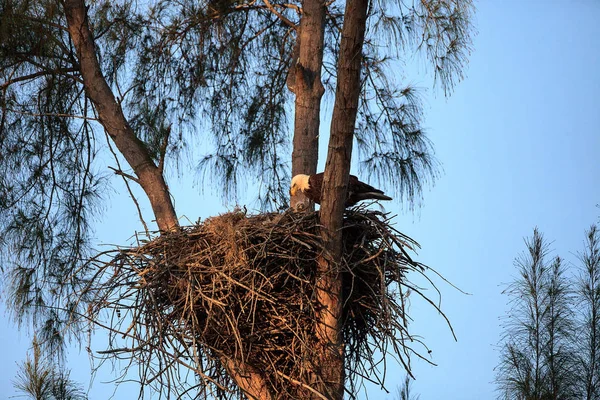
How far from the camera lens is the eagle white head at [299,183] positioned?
435 cm

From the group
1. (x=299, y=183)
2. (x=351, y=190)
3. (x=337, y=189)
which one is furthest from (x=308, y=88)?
(x=337, y=189)

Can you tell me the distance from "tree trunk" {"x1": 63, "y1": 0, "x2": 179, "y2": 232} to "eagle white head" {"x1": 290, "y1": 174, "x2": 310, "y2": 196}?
2.64 ft

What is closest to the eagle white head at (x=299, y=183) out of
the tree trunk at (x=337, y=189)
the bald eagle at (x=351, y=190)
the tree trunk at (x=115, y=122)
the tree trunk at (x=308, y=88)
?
the bald eagle at (x=351, y=190)

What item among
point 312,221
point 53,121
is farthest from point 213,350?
point 53,121

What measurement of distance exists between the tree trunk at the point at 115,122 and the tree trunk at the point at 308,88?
82cm

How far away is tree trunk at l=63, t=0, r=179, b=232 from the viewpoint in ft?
16.2

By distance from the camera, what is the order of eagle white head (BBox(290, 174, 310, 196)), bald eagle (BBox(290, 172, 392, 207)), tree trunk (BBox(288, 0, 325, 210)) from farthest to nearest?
tree trunk (BBox(288, 0, 325, 210))
eagle white head (BBox(290, 174, 310, 196))
bald eagle (BBox(290, 172, 392, 207))

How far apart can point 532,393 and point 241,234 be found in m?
3.69

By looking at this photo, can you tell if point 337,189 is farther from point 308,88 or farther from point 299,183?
point 308,88

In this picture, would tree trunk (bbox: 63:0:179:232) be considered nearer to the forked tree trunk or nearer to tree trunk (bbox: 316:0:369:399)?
the forked tree trunk

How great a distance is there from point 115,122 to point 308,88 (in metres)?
1.22

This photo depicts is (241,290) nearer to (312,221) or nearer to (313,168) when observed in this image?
(312,221)

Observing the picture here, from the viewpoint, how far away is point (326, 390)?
3.89 m

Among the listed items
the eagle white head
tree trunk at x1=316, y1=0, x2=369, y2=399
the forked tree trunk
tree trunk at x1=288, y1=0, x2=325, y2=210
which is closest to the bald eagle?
the eagle white head
